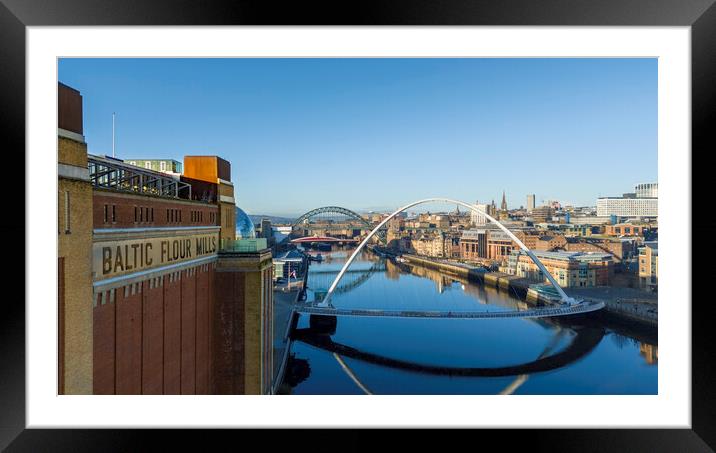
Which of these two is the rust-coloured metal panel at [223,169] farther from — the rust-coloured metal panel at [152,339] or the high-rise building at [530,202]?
the high-rise building at [530,202]

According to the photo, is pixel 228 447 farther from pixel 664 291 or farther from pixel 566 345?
pixel 566 345

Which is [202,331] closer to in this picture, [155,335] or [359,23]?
[155,335]

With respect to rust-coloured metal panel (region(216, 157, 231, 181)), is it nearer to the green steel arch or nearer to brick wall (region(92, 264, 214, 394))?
brick wall (region(92, 264, 214, 394))

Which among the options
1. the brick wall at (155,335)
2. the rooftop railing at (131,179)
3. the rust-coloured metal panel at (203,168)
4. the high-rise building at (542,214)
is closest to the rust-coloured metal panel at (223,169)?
the rust-coloured metal panel at (203,168)

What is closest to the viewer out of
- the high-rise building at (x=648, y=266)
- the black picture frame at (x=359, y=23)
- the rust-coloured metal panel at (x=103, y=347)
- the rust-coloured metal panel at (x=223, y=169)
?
the black picture frame at (x=359, y=23)

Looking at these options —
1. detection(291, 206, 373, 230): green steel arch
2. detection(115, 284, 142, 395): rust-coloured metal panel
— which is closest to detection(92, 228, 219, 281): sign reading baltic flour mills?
detection(115, 284, 142, 395): rust-coloured metal panel

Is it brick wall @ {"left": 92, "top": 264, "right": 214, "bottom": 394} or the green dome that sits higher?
the green dome

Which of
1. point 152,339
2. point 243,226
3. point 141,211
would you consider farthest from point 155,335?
point 243,226
